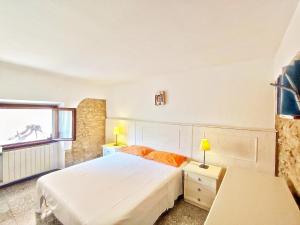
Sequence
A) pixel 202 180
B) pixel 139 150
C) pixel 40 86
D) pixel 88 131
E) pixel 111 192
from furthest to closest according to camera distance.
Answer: pixel 88 131 → pixel 139 150 → pixel 40 86 → pixel 202 180 → pixel 111 192

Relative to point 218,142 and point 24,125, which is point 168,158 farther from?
point 24,125

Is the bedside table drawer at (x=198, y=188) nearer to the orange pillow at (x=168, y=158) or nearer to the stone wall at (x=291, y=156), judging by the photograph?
the orange pillow at (x=168, y=158)

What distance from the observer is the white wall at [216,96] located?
2271 millimetres

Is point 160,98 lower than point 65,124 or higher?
higher

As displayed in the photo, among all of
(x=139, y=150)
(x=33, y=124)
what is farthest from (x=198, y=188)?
(x=33, y=124)

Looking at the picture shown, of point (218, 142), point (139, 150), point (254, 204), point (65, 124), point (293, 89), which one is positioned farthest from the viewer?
point (65, 124)

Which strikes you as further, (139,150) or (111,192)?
(139,150)

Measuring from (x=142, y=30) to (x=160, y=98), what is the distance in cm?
201

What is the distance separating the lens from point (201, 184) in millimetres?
2346

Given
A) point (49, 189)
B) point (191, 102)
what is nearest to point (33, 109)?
point (49, 189)

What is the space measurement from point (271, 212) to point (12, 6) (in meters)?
2.64

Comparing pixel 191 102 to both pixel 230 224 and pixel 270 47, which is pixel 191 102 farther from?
pixel 230 224

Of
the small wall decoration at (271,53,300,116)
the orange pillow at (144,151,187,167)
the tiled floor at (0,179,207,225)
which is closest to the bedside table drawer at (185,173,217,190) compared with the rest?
the orange pillow at (144,151,187,167)

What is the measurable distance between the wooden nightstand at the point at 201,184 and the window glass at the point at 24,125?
3520mm
